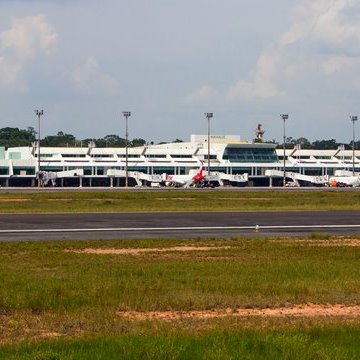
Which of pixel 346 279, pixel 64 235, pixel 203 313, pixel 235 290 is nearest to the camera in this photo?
pixel 203 313

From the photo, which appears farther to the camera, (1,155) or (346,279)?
(1,155)

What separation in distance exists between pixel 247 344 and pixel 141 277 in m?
9.12

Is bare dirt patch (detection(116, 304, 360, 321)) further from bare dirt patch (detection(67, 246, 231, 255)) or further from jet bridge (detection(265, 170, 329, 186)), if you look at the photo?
jet bridge (detection(265, 170, 329, 186))

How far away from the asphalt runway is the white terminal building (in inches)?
4178

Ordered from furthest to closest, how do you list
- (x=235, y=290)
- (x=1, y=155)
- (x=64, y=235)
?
1. (x=1, y=155)
2. (x=64, y=235)
3. (x=235, y=290)

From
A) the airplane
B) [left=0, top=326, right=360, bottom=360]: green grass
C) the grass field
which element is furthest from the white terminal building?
[left=0, top=326, right=360, bottom=360]: green grass

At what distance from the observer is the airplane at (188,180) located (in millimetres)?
152625

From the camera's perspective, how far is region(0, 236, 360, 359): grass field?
13.6 metres

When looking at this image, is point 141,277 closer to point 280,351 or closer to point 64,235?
Result: point 280,351

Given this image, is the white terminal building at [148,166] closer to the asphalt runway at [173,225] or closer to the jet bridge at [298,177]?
the jet bridge at [298,177]

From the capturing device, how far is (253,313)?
17.9 metres

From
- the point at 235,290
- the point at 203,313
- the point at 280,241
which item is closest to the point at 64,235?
the point at 280,241

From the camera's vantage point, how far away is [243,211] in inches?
2335

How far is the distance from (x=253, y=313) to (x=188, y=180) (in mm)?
136606
